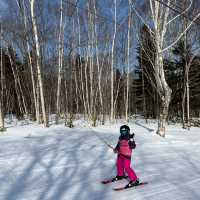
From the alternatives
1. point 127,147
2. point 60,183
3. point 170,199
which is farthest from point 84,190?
point 170,199

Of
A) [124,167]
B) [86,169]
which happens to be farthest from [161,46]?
[124,167]

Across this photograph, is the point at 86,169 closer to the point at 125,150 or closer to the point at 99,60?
the point at 125,150

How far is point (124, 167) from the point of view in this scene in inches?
289

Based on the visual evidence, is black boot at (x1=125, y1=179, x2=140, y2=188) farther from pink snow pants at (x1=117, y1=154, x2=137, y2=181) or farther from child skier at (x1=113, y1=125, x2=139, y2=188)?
child skier at (x1=113, y1=125, x2=139, y2=188)

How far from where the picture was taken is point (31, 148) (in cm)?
1176

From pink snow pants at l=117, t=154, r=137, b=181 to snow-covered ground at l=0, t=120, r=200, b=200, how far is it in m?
0.29

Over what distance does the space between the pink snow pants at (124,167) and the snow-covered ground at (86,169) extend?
29 centimetres

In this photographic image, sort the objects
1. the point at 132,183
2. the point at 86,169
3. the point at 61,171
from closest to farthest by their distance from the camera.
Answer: the point at 132,183
the point at 61,171
the point at 86,169

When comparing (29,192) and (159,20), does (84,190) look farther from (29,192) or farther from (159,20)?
(159,20)

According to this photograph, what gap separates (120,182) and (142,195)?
1257 millimetres

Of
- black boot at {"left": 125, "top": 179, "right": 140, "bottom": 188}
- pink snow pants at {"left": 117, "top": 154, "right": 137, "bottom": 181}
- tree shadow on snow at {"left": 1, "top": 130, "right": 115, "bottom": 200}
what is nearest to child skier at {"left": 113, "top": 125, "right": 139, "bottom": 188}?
pink snow pants at {"left": 117, "top": 154, "right": 137, "bottom": 181}

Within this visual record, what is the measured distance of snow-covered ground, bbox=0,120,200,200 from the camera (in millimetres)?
6383

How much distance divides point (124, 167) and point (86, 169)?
1588 mm

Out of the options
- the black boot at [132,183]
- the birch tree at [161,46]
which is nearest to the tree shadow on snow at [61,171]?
the black boot at [132,183]
